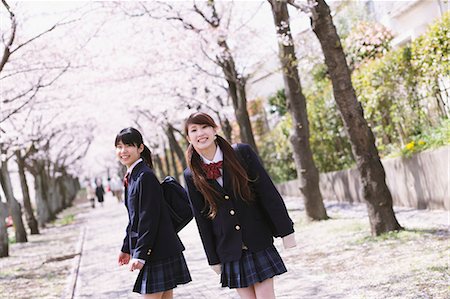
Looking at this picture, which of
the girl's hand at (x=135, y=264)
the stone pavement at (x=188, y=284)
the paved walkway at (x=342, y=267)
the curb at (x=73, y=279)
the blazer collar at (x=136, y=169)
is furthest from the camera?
the curb at (x=73, y=279)

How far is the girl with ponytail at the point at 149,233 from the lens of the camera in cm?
422

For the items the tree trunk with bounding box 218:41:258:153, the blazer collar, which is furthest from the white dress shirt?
the tree trunk with bounding box 218:41:258:153

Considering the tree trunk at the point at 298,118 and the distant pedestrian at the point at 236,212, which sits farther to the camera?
the tree trunk at the point at 298,118

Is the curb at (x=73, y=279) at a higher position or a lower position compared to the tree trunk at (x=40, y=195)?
lower

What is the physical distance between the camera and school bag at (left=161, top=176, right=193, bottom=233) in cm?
450

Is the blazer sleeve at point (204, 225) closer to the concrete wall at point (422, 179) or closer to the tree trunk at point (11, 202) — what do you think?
the concrete wall at point (422, 179)

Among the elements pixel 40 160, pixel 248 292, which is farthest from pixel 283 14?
pixel 40 160

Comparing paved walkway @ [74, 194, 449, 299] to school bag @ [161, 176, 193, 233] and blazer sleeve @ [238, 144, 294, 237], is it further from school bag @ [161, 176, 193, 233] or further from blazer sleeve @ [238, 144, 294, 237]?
school bag @ [161, 176, 193, 233]

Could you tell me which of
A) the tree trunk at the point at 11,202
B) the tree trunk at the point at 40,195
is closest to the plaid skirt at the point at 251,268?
the tree trunk at the point at 11,202

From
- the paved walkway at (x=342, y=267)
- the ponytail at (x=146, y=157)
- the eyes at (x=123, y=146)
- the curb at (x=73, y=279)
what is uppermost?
the eyes at (x=123, y=146)

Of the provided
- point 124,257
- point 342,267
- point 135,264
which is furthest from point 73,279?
point 135,264

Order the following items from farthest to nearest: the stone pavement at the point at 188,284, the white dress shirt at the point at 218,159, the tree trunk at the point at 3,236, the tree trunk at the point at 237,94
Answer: the tree trunk at the point at 237,94 < the tree trunk at the point at 3,236 < the stone pavement at the point at 188,284 < the white dress shirt at the point at 218,159

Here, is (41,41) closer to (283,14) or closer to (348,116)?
(283,14)

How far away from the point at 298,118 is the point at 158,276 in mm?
7822
